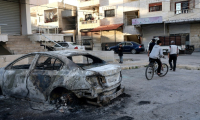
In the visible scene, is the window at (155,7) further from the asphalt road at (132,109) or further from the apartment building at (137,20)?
the asphalt road at (132,109)

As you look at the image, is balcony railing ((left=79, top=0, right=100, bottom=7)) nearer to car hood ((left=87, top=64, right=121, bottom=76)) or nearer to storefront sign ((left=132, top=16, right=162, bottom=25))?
storefront sign ((left=132, top=16, right=162, bottom=25))

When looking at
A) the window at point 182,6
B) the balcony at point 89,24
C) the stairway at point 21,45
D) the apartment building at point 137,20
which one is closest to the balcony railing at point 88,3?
the apartment building at point 137,20

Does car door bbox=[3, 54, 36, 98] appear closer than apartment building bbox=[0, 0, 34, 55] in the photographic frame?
Yes

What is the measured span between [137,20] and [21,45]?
1806cm

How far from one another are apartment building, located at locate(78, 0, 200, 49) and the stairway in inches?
620

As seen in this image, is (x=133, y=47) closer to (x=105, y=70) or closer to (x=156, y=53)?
(x=156, y=53)

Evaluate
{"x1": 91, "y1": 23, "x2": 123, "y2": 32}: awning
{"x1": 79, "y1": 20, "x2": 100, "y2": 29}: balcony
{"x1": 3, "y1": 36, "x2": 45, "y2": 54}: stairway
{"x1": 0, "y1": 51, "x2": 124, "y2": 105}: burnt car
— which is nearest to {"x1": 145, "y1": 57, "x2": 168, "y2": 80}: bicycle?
{"x1": 0, "y1": 51, "x2": 124, "y2": 105}: burnt car

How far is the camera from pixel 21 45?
12828mm

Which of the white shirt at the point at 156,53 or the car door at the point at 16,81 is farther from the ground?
the white shirt at the point at 156,53

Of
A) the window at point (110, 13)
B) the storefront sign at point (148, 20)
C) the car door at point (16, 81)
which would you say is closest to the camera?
the car door at point (16, 81)

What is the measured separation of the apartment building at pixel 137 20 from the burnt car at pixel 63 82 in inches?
760

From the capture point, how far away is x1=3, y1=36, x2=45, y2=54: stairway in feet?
40.1

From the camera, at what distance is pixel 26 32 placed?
14.6 meters

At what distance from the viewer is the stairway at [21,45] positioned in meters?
12.2
